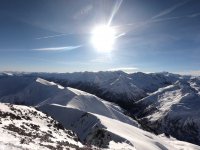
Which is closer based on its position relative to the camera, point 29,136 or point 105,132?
point 29,136

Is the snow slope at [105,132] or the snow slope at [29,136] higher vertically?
the snow slope at [29,136]

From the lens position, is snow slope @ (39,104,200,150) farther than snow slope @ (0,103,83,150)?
Yes

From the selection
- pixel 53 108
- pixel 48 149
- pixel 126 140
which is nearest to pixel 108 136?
pixel 126 140

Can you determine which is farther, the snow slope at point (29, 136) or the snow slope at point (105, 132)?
the snow slope at point (105, 132)

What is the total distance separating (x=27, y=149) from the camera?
23984 millimetres

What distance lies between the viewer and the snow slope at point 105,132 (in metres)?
65.0

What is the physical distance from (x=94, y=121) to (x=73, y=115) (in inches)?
1084

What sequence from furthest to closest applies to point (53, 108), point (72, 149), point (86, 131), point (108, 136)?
point (53, 108), point (86, 131), point (108, 136), point (72, 149)

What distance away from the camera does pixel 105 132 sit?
245 ft

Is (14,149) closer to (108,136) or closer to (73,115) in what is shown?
(108,136)

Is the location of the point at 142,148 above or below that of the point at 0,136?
below

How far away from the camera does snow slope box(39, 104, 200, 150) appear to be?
65.0 m

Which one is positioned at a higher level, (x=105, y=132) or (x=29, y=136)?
(x=29, y=136)

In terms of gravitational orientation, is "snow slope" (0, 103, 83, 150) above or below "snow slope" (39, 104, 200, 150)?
above
